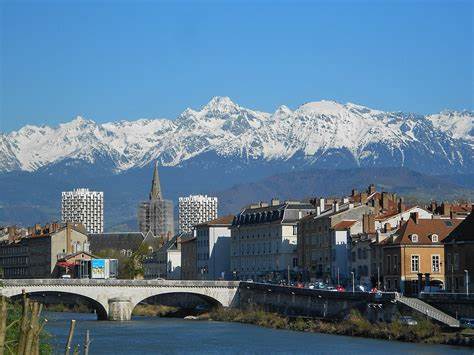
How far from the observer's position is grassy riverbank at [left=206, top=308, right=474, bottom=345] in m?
68.2

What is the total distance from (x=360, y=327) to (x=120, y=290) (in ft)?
105

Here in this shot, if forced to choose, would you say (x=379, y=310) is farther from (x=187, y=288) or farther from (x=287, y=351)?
(x=187, y=288)

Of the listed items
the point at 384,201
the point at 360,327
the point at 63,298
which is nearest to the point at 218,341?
the point at 360,327

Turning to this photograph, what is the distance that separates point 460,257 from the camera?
80625 millimetres

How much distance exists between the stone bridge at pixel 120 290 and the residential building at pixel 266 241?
14559 mm

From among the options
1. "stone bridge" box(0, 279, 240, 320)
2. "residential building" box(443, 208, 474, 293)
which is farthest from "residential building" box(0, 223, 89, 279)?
"residential building" box(443, 208, 474, 293)

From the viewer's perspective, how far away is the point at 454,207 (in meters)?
115

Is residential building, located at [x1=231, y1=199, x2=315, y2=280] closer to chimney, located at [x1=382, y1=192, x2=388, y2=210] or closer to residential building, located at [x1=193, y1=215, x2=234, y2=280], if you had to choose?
residential building, located at [x1=193, y1=215, x2=234, y2=280]

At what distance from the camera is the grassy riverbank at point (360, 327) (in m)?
68.2

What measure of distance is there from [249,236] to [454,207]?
22.8 meters

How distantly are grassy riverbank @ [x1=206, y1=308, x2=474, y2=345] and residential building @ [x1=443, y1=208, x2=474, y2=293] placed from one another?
243 inches

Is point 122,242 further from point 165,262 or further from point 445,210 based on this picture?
point 445,210

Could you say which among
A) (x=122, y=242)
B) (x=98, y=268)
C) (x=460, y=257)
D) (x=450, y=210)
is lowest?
(x=460, y=257)

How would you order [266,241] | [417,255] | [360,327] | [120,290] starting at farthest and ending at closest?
[266,241] → [120,290] → [417,255] → [360,327]
